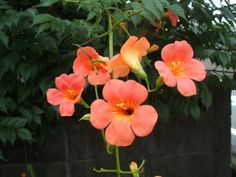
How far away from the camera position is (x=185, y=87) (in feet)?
3.23

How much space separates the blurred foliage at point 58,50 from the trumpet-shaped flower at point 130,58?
55.3 inches

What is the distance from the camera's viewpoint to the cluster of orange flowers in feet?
2.98

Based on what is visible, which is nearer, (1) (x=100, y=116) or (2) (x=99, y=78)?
(1) (x=100, y=116)

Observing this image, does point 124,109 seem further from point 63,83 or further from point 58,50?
point 58,50

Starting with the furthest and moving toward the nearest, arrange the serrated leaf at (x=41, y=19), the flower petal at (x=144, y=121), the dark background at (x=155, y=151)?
1. the dark background at (x=155, y=151)
2. the serrated leaf at (x=41, y=19)
3. the flower petal at (x=144, y=121)

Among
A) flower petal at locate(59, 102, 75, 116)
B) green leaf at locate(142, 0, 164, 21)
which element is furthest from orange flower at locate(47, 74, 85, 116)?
green leaf at locate(142, 0, 164, 21)

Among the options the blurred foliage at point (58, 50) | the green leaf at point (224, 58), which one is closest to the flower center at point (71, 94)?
the blurred foliage at point (58, 50)

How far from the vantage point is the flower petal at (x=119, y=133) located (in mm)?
901

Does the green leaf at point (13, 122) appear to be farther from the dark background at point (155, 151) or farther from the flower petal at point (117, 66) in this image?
the flower petal at point (117, 66)

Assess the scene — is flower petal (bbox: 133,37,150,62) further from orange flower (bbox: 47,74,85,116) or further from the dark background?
the dark background

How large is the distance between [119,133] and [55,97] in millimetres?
278

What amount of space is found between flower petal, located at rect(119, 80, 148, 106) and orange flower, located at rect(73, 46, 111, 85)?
16 cm

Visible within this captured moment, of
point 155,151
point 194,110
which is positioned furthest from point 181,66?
point 155,151

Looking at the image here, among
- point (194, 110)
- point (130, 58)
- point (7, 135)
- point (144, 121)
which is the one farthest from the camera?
point (194, 110)
